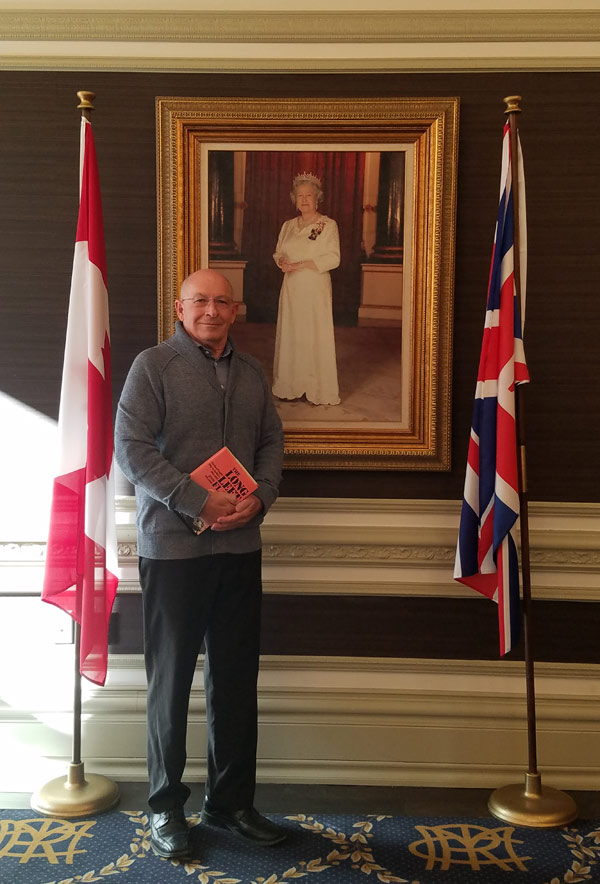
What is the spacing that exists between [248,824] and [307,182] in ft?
7.72

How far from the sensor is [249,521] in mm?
2850

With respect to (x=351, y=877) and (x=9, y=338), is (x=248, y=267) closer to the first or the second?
(x=9, y=338)

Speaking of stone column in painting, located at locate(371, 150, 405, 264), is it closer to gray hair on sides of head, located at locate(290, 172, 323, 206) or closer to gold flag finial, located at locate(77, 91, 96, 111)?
gray hair on sides of head, located at locate(290, 172, 323, 206)

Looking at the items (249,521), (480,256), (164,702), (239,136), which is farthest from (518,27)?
(164,702)

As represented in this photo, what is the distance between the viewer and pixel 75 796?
10.0 ft

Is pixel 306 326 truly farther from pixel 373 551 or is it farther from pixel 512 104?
pixel 512 104

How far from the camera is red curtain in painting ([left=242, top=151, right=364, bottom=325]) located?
3.28 m

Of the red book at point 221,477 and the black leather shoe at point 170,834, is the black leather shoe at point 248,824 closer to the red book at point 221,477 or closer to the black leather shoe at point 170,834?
the black leather shoe at point 170,834

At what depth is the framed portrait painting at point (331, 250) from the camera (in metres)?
3.24

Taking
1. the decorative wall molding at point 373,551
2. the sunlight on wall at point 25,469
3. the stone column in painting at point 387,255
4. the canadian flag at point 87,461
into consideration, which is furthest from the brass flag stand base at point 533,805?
the sunlight on wall at point 25,469

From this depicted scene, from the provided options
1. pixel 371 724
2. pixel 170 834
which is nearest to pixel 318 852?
pixel 170 834

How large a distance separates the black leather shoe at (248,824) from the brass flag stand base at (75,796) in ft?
1.27

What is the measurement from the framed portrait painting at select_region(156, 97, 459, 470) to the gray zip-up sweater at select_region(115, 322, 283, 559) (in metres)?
0.42

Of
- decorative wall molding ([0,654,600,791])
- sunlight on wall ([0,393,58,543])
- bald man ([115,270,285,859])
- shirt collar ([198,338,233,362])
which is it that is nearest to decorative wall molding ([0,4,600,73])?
bald man ([115,270,285,859])
